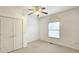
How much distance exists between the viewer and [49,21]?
15.8ft

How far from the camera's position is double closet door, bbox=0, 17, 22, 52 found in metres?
2.87

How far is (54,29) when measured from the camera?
4570 millimetres

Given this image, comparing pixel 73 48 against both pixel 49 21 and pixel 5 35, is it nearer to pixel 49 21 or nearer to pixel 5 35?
pixel 49 21

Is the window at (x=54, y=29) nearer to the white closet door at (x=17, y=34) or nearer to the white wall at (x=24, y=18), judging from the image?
the white wall at (x=24, y=18)

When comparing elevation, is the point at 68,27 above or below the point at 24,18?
below

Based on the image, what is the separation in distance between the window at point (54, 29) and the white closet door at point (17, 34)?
190 centimetres

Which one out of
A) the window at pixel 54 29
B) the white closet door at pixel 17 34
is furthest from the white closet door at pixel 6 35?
the window at pixel 54 29

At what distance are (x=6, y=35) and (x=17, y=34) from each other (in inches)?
22.0

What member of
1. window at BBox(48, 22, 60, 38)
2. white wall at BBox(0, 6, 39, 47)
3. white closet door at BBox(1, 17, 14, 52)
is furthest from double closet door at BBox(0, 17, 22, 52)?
window at BBox(48, 22, 60, 38)

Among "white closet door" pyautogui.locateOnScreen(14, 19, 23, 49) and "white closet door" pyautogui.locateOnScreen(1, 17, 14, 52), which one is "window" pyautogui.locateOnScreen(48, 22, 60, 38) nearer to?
"white closet door" pyautogui.locateOnScreen(14, 19, 23, 49)

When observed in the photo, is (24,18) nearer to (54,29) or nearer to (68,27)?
(54,29)

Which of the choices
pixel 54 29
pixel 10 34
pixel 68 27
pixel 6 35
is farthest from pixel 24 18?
pixel 68 27

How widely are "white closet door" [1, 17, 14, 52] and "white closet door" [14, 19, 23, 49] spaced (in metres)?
0.21
